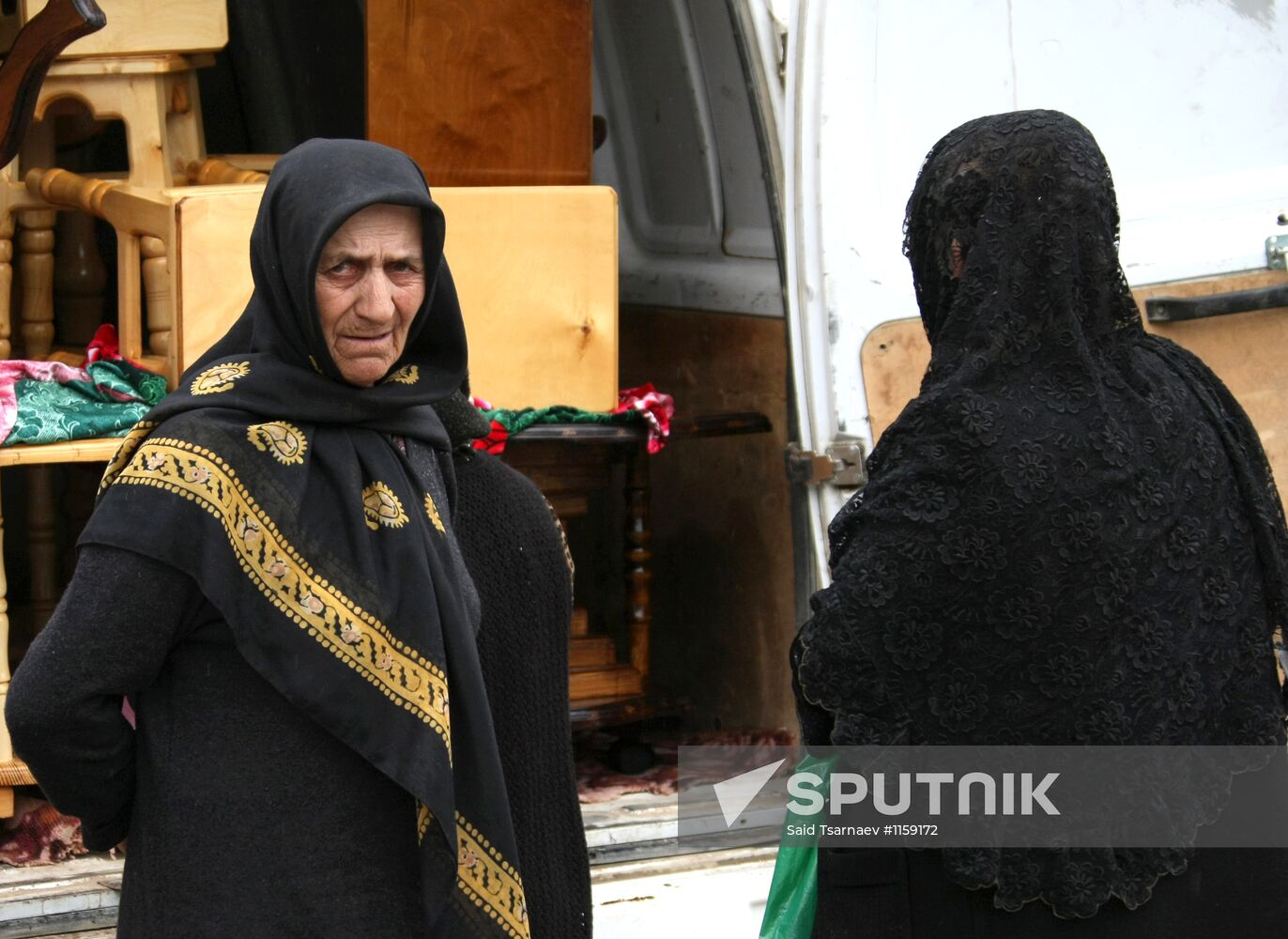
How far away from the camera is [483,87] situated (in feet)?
11.2

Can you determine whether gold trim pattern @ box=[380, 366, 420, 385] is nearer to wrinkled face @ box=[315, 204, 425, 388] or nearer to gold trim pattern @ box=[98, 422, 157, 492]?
wrinkled face @ box=[315, 204, 425, 388]

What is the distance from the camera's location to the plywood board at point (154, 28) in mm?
3289

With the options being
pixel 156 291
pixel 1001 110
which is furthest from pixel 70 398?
pixel 1001 110

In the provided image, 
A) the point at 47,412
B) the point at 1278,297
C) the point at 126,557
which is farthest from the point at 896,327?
the point at 126,557

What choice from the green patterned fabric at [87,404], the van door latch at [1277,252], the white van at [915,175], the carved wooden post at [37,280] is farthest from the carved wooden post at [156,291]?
the van door latch at [1277,252]

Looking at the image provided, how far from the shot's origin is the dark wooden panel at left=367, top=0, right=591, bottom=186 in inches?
133

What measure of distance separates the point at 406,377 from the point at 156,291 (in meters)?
1.56

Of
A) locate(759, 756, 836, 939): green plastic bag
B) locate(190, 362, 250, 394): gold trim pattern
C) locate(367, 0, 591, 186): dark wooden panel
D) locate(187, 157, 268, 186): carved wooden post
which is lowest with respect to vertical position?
locate(759, 756, 836, 939): green plastic bag

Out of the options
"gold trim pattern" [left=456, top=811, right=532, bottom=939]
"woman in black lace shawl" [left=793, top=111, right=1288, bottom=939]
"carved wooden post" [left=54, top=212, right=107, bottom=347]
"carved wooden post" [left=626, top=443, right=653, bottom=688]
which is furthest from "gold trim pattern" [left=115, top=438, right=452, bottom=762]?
"carved wooden post" [left=54, top=212, right=107, bottom=347]

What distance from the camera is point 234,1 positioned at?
4.72 metres

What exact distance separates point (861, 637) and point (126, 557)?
0.78m

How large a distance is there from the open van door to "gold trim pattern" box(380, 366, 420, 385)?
1268mm

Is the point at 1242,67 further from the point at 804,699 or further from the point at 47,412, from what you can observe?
the point at 47,412

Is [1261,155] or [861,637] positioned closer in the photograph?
[861,637]
